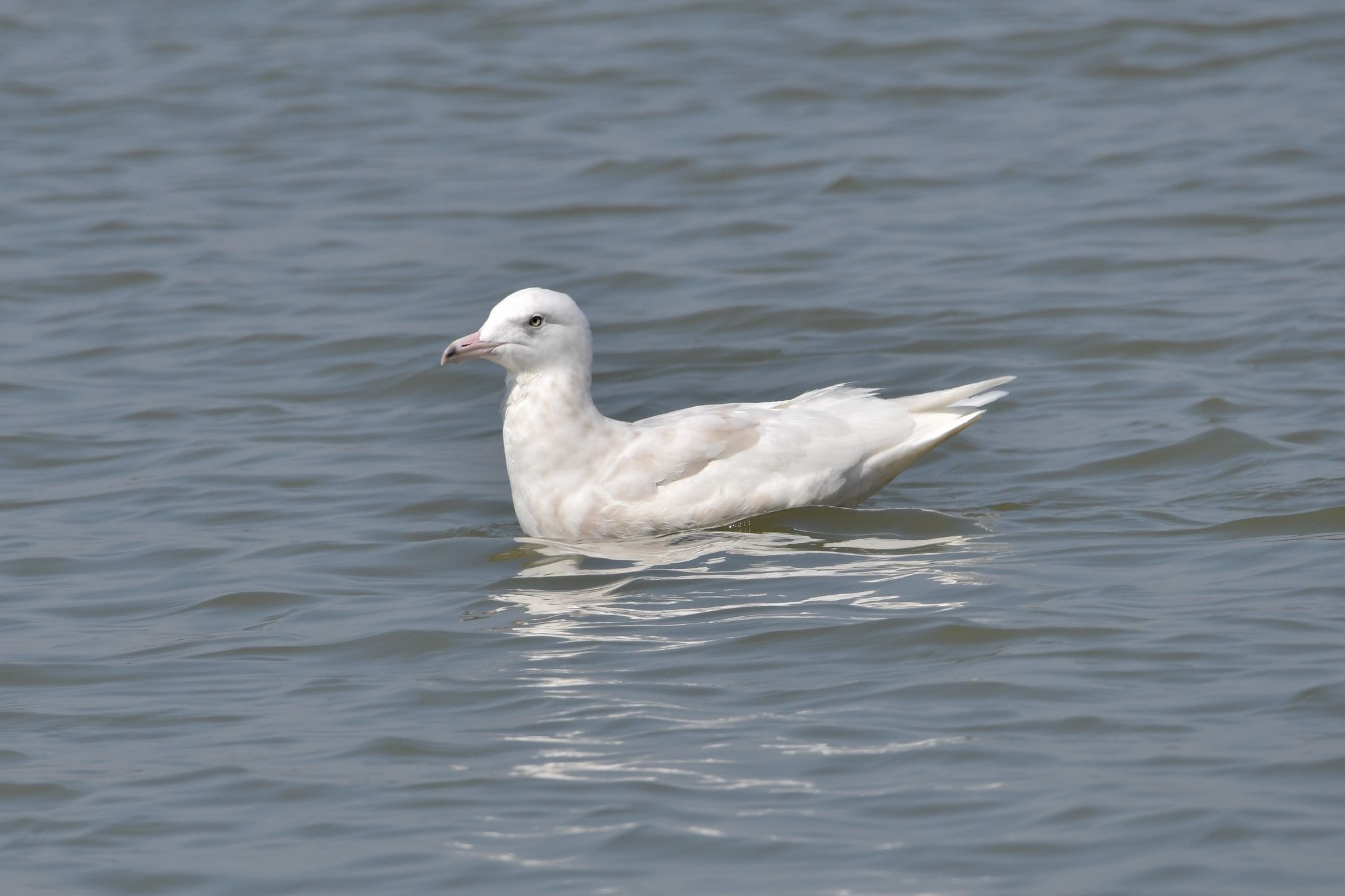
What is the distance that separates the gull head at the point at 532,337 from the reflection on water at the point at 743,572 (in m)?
0.77

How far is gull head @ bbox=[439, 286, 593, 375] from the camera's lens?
27.4ft

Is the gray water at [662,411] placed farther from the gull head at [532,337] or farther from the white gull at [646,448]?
the gull head at [532,337]

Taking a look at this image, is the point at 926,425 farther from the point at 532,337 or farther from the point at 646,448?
the point at 532,337

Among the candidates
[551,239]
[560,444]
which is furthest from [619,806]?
[551,239]

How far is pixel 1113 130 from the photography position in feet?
48.4

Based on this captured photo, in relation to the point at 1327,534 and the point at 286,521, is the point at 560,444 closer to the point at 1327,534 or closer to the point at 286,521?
the point at 286,521

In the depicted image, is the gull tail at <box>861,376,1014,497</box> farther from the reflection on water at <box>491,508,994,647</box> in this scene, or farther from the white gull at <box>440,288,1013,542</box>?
the reflection on water at <box>491,508,994,647</box>

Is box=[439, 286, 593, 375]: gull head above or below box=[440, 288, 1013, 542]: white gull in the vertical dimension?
above

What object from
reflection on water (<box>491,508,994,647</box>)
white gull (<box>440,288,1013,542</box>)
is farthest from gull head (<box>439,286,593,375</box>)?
reflection on water (<box>491,508,994,647</box>)

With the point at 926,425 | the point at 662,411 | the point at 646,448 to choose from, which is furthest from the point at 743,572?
the point at 662,411

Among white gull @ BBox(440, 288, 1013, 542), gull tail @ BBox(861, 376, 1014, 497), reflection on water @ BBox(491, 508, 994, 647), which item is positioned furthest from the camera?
gull tail @ BBox(861, 376, 1014, 497)

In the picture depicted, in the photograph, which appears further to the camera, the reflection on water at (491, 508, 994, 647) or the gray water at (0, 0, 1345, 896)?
the reflection on water at (491, 508, 994, 647)

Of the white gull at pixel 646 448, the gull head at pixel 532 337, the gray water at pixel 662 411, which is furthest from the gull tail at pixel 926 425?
the gull head at pixel 532 337

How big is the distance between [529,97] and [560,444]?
8396 mm
